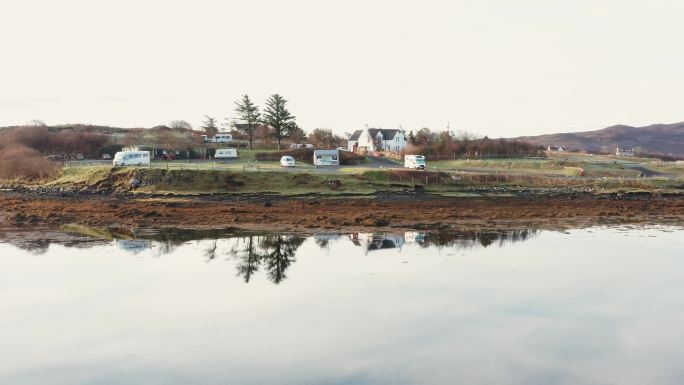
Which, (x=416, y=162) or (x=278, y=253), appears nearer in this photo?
(x=278, y=253)

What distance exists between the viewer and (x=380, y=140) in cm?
9938

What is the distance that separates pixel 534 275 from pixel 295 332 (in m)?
10.6

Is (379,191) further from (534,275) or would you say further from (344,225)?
(534,275)

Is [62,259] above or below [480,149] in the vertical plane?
below

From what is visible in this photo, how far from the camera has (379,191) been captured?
4494 centimetres

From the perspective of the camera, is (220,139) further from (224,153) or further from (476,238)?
(476,238)

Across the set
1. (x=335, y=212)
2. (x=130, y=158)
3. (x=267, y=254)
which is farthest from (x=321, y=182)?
(x=267, y=254)

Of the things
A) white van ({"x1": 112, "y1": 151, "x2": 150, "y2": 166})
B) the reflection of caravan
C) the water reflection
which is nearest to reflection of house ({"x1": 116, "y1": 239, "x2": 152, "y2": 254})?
the water reflection

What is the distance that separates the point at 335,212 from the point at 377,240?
8714mm

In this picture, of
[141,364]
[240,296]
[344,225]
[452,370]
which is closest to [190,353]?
[141,364]

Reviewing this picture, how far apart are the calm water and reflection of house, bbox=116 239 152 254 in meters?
0.24

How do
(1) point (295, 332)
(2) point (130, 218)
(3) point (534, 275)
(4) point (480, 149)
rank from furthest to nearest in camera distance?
(4) point (480, 149), (2) point (130, 218), (3) point (534, 275), (1) point (295, 332)

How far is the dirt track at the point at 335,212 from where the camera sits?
32.7m

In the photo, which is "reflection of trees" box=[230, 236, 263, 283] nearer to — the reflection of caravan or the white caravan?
the reflection of caravan
